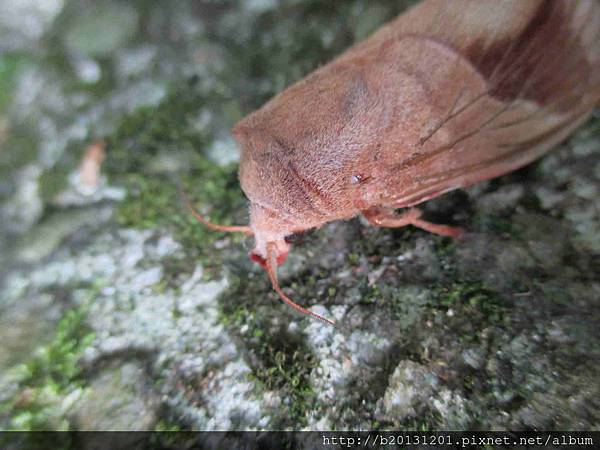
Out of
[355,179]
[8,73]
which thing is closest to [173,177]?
[355,179]

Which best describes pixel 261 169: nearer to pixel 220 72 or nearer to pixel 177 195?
pixel 177 195

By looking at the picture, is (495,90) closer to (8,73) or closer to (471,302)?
(471,302)

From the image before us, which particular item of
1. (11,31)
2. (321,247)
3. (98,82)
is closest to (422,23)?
(321,247)

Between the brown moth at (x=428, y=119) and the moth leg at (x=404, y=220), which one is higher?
the brown moth at (x=428, y=119)

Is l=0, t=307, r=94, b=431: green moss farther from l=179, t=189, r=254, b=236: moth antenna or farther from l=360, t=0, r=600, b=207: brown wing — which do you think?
l=360, t=0, r=600, b=207: brown wing

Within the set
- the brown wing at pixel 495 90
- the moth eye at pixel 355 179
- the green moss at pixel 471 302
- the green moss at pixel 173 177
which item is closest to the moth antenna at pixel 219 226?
the green moss at pixel 173 177

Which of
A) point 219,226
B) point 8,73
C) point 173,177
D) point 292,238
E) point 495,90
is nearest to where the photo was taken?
point 495,90

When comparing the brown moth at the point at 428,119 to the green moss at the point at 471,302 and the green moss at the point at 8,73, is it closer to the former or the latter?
the green moss at the point at 471,302

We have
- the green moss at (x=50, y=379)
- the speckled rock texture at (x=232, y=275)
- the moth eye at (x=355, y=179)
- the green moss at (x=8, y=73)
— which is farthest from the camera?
the green moss at (x=8, y=73)
